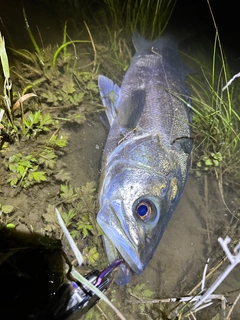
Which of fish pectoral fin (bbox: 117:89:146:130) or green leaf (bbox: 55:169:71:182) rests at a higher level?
fish pectoral fin (bbox: 117:89:146:130)

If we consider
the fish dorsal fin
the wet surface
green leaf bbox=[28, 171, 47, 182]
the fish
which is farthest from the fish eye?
the fish dorsal fin

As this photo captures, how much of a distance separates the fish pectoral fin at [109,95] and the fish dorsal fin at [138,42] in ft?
2.31

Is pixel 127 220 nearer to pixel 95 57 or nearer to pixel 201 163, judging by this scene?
pixel 201 163

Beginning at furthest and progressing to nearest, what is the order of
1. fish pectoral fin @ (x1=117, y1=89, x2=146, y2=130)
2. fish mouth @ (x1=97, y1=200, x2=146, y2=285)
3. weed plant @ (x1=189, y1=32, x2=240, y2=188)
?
weed plant @ (x1=189, y1=32, x2=240, y2=188) < fish pectoral fin @ (x1=117, y1=89, x2=146, y2=130) < fish mouth @ (x1=97, y1=200, x2=146, y2=285)

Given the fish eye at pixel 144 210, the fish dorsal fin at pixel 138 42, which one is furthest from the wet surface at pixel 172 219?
the fish dorsal fin at pixel 138 42

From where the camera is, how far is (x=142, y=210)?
2287 millimetres

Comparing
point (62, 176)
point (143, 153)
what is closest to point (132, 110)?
point (143, 153)

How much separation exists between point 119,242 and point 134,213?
24 centimetres

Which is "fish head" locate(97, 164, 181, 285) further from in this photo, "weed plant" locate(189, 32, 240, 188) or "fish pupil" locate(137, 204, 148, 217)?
"weed plant" locate(189, 32, 240, 188)

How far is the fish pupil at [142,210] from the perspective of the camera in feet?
7.45

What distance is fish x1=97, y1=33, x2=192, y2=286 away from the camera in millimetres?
2227

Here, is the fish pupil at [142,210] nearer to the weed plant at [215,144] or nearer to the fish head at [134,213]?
the fish head at [134,213]

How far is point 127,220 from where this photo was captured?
2.21 metres

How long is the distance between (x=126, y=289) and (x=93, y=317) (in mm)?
370
